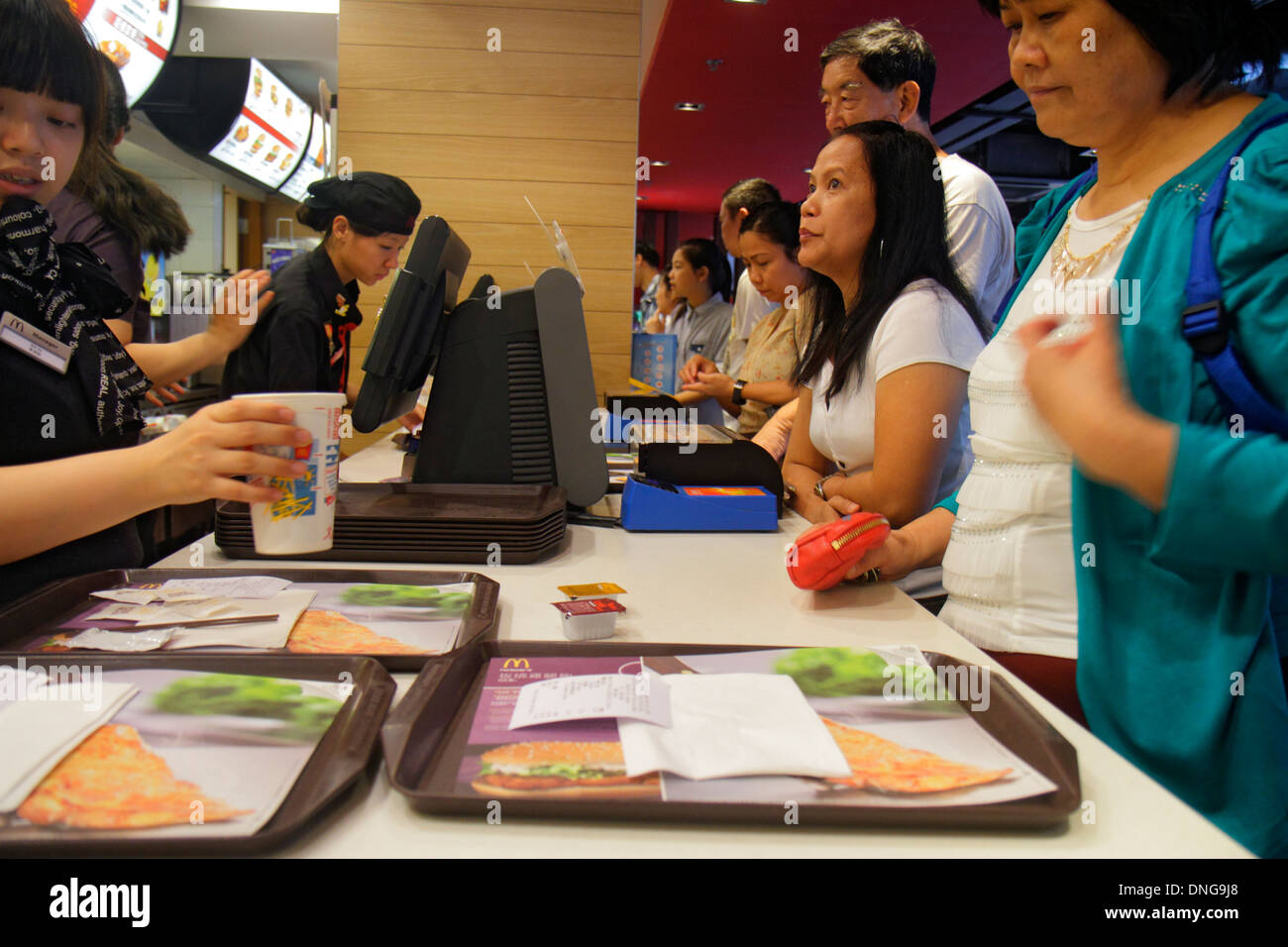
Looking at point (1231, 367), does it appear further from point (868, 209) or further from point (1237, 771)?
point (868, 209)

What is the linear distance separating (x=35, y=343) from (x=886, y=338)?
4.56 ft

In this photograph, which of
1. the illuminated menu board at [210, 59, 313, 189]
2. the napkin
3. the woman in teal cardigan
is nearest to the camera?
the napkin

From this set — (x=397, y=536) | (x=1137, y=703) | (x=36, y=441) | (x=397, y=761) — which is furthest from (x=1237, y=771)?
(x=36, y=441)

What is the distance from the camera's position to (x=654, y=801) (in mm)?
608

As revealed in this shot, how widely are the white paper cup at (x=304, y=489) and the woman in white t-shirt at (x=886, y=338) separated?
0.91 m

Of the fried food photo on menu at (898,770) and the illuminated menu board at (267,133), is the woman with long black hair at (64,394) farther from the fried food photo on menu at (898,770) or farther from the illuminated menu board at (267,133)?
the illuminated menu board at (267,133)

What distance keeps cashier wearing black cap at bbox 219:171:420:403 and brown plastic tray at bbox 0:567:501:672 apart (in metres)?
1.36

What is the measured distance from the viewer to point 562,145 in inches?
158

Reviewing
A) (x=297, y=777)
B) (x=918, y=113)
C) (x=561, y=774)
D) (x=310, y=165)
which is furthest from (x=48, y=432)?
(x=310, y=165)

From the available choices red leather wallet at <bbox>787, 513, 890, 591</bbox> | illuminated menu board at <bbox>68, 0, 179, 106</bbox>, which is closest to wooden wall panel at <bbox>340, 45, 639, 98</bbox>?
illuminated menu board at <bbox>68, 0, 179, 106</bbox>

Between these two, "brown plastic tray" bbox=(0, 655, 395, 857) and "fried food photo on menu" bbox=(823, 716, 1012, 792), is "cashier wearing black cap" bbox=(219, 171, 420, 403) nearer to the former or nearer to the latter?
"brown plastic tray" bbox=(0, 655, 395, 857)

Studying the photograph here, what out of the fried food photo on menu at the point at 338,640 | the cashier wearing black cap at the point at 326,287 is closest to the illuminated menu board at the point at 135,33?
the cashier wearing black cap at the point at 326,287

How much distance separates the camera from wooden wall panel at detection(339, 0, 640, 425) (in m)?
3.92
